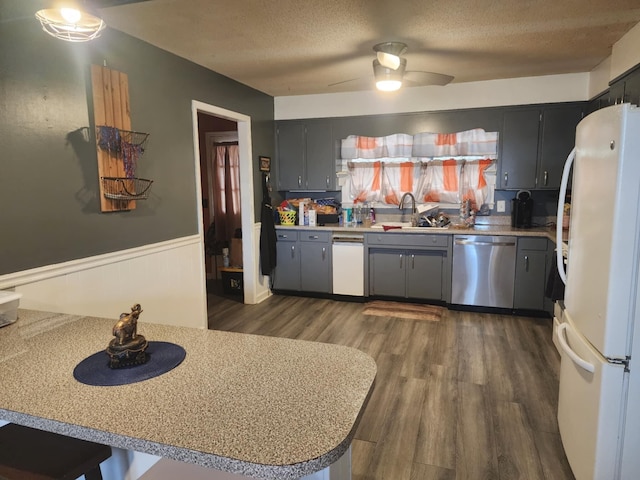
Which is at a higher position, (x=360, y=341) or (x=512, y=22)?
(x=512, y=22)

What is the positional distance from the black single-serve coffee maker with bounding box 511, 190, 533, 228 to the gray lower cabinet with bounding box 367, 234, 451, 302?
818 mm

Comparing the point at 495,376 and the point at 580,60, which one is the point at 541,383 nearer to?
the point at 495,376

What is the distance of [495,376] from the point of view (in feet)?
9.91

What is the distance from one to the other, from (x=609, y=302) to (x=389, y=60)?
7.76 ft

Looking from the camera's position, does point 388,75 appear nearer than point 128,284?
No

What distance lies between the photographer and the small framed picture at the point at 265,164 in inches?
195

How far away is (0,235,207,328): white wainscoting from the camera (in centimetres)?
236

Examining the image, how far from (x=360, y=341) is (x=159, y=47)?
2.91m

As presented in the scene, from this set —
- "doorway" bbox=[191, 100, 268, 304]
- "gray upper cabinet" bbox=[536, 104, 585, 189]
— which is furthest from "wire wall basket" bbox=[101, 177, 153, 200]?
"gray upper cabinet" bbox=[536, 104, 585, 189]

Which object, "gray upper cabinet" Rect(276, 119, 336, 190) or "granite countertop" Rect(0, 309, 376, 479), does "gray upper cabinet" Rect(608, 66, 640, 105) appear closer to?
"gray upper cabinet" Rect(276, 119, 336, 190)

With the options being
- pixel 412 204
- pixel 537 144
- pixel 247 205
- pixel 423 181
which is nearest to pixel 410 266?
pixel 412 204

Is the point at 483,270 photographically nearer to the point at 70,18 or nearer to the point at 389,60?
the point at 389,60

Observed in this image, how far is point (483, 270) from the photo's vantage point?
438 centimetres

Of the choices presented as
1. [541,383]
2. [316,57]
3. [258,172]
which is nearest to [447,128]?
[316,57]
